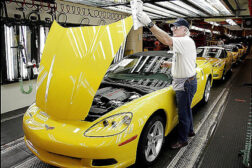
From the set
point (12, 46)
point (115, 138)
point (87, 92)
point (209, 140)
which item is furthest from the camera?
point (12, 46)

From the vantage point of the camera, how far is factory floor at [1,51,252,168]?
104 inches

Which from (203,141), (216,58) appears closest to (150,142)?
(203,141)

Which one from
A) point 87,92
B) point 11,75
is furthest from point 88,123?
point 11,75

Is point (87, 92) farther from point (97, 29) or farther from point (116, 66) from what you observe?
point (116, 66)

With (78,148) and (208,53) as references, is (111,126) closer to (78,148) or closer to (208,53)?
(78,148)

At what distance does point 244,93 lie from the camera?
6070mm

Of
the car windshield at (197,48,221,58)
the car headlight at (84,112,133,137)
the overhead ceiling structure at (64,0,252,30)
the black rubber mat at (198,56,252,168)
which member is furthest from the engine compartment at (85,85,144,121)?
the car windshield at (197,48,221,58)

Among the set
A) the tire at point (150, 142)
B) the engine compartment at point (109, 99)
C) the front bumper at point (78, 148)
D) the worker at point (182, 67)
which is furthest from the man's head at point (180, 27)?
the front bumper at point (78, 148)

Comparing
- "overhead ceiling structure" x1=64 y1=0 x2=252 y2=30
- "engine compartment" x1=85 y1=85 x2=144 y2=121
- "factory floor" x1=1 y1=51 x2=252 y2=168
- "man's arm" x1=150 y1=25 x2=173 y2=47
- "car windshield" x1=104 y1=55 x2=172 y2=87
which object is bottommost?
"factory floor" x1=1 y1=51 x2=252 y2=168

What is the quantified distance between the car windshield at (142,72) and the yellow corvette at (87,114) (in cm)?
46

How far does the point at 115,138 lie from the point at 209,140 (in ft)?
6.27

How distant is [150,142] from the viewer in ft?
8.05

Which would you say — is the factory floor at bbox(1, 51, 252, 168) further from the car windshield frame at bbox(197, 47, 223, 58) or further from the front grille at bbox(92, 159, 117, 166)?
the car windshield frame at bbox(197, 47, 223, 58)

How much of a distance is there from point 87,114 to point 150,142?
0.88 metres
